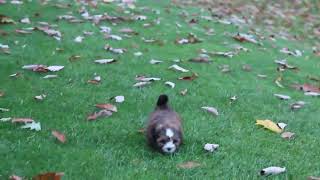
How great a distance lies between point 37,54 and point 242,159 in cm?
404

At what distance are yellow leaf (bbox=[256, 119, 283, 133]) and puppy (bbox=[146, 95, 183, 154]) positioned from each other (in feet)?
4.19

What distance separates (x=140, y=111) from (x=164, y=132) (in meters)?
1.38

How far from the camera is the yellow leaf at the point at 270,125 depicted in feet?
21.5

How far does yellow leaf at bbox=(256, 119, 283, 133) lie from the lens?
6.55m

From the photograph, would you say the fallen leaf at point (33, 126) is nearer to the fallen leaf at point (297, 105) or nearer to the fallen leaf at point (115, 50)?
the fallen leaf at point (297, 105)

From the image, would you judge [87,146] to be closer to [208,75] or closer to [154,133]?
[154,133]

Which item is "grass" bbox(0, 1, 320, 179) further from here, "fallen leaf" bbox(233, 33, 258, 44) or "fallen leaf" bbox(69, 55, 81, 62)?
"fallen leaf" bbox(233, 33, 258, 44)

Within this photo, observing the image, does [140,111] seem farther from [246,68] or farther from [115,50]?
[246,68]

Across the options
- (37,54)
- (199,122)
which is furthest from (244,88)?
(37,54)

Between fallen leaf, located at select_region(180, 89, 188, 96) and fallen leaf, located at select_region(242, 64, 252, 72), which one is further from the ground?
fallen leaf, located at select_region(180, 89, 188, 96)

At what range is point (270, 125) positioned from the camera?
6.62 m

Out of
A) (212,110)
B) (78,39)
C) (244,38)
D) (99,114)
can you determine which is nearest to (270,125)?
(212,110)

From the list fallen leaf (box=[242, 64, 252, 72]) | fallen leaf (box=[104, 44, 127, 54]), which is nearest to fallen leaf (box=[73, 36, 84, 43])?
fallen leaf (box=[104, 44, 127, 54])

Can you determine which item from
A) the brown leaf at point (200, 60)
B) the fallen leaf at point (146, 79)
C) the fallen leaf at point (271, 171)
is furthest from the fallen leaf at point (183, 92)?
the fallen leaf at point (271, 171)
